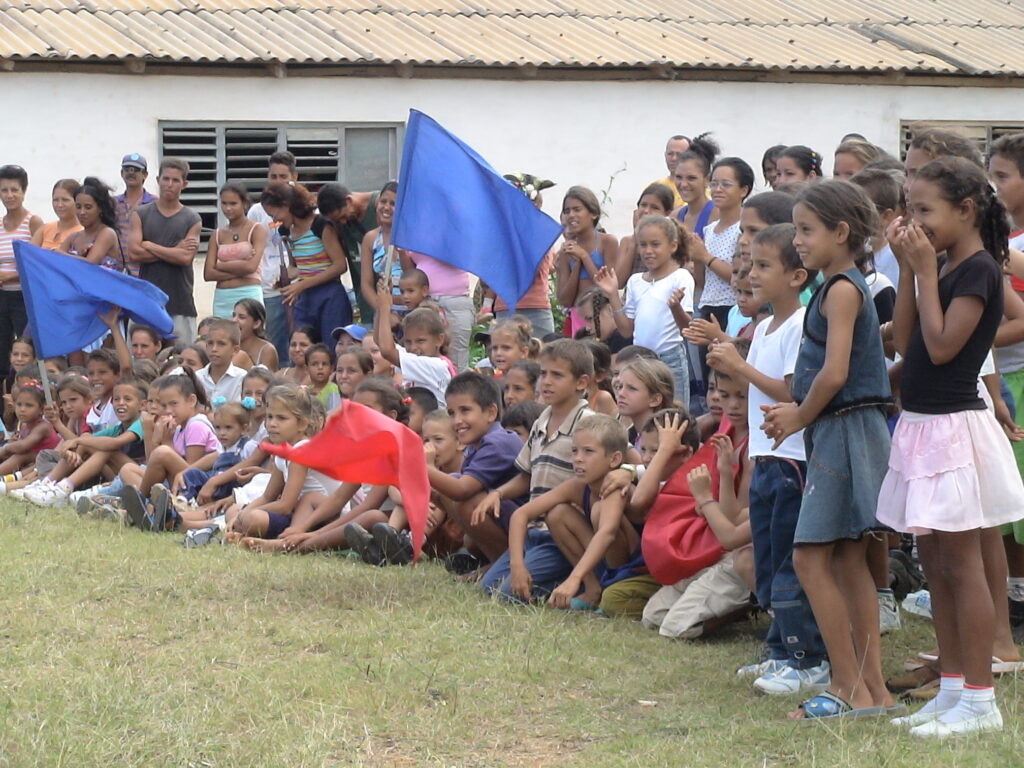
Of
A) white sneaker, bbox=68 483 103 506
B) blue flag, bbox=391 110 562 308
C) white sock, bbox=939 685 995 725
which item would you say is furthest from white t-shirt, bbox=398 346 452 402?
white sock, bbox=939 685 995 725

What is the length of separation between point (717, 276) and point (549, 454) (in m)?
1.95

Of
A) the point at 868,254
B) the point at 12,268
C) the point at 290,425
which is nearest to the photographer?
the point at 868,254

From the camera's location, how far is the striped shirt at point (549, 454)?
22.6 feet

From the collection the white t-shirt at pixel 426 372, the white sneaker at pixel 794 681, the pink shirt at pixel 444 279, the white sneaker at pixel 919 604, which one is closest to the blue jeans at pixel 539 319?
the pink shirt at pixel 444 279

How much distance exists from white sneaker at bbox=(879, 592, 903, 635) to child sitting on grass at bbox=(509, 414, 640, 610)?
113cm

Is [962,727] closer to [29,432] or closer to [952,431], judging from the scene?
[952,431]

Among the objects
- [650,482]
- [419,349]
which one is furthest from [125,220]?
[650,482]

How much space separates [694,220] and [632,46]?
321 inches

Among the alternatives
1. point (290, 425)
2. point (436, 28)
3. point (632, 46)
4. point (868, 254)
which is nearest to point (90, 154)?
point (436, 28)

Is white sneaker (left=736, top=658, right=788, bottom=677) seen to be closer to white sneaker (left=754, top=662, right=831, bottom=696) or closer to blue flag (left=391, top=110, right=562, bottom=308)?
white sneaker (left=754, top=662, right=831, bottom=696)

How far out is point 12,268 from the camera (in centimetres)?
1264

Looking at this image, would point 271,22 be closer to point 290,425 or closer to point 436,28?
point 436,28

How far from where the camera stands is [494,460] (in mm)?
7316

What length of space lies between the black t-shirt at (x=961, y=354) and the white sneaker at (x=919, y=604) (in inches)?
69.9
